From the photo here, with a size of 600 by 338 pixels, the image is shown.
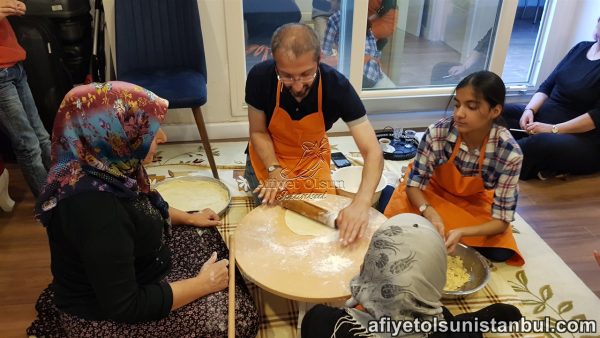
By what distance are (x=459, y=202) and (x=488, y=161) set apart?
0.85 ft

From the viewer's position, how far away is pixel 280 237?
5.17 ft

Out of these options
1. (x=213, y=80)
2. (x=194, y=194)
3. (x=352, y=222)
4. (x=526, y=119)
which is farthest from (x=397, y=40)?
(x=352, y=222)

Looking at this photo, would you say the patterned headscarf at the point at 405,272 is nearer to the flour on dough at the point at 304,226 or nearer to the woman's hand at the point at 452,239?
the flour on dough at the point at 304,226

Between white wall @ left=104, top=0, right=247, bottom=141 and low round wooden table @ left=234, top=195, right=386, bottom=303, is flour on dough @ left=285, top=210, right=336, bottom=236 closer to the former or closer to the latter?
low round wooden table @ left=234, top=195, right=386, bottom=303

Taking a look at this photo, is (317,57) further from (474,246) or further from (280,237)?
(474,246)

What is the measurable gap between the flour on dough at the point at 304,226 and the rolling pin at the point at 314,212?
0.01 m

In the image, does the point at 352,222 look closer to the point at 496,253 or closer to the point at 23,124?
the point at 496,253

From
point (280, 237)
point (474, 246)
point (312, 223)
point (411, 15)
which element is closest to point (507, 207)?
point (474, 246)

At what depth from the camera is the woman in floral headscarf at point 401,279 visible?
1.00 m

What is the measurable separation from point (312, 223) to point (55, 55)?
1815 millimetres

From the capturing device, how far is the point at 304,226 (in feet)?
5.34

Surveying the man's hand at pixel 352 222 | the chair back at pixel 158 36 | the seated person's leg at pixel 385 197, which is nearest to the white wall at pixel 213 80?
the chair back at pixel 158 36

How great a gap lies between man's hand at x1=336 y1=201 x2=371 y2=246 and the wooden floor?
111cm

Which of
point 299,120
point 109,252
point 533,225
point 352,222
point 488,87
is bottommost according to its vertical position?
point 533,225
